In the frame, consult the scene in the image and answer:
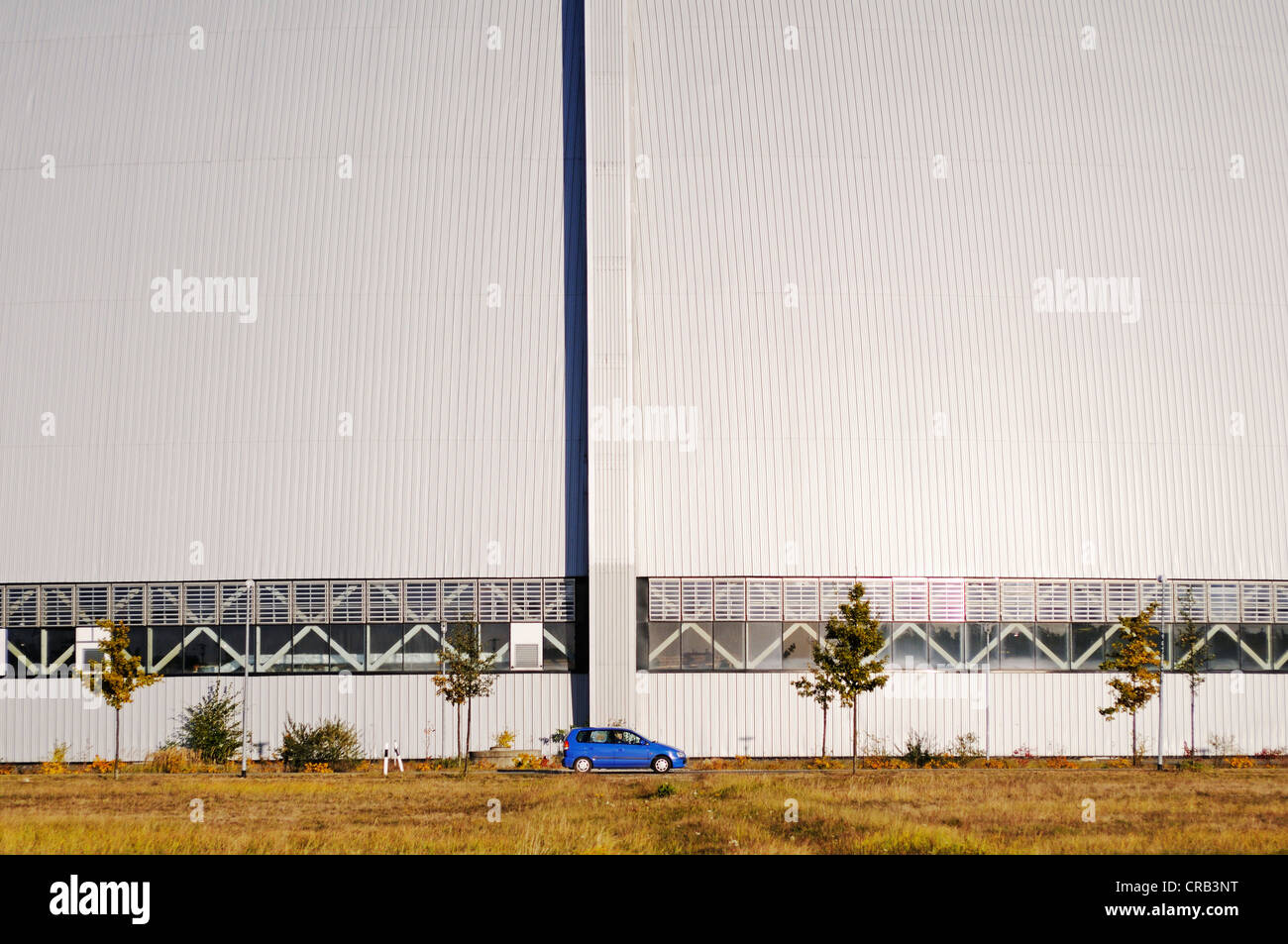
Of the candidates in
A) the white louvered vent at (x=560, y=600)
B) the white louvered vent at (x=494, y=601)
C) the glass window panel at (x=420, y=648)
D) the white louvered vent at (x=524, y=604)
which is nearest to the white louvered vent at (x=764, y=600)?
the white louvered vent at (x=560, y=600)

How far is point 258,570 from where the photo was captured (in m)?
35.9

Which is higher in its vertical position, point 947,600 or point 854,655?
point 947,600

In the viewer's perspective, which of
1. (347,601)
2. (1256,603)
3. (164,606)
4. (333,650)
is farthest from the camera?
(1256,603)

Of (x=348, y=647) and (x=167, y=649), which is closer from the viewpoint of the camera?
(x=348, y=647)

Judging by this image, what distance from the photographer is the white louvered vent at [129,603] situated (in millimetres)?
35906

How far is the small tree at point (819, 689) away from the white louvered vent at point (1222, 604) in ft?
39.7

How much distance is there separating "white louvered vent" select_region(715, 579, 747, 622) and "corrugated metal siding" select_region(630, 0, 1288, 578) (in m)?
0.46

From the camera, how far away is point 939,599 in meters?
36.0

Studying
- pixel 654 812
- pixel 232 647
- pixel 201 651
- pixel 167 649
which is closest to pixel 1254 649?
pixel 654 812

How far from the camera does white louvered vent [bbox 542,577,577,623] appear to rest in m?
35.7

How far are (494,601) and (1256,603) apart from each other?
909 inches

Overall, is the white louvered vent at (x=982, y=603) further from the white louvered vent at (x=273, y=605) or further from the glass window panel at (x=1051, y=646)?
the white louvered vent at (x=273, y=605)

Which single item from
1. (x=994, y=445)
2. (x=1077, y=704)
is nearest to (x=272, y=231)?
(x=994, y=445)

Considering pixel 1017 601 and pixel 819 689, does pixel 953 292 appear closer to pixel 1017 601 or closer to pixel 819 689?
pixel 1017 601
